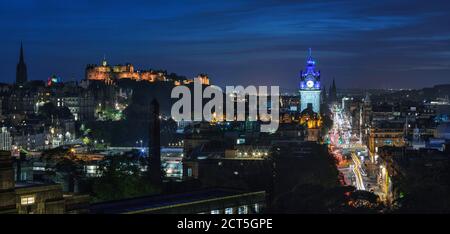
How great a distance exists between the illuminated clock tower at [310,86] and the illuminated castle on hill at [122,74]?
49.9ft

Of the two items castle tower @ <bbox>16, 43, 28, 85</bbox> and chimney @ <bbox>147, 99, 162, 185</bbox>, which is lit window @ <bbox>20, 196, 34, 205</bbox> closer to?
chimney @ <bbox>147, 99, 162, 185</bbox>

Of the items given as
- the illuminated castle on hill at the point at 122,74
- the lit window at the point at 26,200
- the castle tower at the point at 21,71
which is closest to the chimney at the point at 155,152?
the lit window at the point at 26,200

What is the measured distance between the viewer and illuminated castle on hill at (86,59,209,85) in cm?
8806

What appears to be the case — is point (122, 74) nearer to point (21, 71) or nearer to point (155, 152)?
point (21, 71)

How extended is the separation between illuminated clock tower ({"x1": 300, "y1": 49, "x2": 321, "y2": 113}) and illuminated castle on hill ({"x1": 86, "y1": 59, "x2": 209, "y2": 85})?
1520cm

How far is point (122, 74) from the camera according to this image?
293 feet

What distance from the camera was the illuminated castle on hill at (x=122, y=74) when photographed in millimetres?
88062

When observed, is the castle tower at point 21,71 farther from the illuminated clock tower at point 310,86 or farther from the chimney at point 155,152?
the chimney at point 155,152

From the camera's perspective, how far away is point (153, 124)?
34.7 m

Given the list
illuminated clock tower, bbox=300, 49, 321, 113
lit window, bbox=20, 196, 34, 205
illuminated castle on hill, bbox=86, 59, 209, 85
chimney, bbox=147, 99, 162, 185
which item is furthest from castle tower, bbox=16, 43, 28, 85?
lit window, bbox=20, 196, 34, 205
